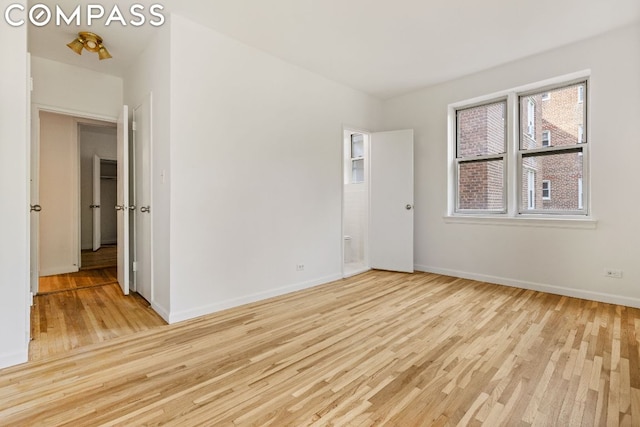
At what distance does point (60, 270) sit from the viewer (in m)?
4.49

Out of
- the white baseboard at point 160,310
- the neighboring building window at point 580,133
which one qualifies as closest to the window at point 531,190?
the neighboring building window at point 580,133

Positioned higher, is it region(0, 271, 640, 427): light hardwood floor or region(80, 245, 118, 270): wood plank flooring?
region(80, 245, 118, 270): wood plank flooring

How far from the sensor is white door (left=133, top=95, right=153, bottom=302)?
3.19m

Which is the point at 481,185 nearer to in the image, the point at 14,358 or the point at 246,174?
the point at 246,174

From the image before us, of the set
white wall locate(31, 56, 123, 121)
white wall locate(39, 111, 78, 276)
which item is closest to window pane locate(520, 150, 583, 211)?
white wall locate(31, 56, 123, 121)

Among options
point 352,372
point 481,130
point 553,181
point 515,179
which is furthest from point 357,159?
point 352,372

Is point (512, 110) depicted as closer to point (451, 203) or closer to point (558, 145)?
point (558, 145)

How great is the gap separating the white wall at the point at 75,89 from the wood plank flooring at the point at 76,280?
2126 millimetres

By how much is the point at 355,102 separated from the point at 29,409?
14.6ft

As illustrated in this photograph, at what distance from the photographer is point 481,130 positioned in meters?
4.21

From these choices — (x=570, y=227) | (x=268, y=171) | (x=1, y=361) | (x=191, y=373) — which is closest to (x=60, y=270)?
(x=1, y=361)

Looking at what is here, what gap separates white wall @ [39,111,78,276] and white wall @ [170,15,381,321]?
299 centimetres

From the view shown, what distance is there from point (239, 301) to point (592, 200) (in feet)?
12.7

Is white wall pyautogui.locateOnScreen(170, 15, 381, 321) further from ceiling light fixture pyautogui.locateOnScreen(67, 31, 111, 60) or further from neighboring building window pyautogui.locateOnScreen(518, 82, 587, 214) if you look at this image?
neighboring building window pyautogui.locateOnScreen(518, 82, 587, 214)
